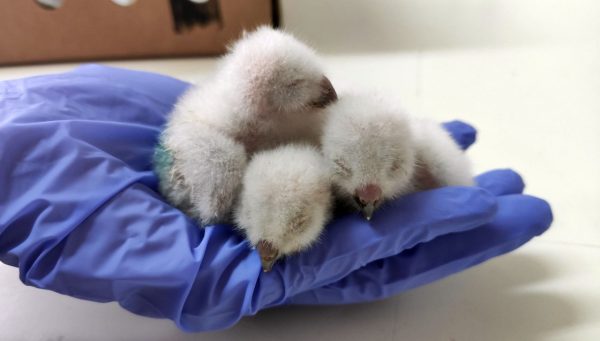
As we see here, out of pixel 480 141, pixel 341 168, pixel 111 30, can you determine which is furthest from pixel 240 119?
pixel 111 30

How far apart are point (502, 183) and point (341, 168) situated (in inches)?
18.9

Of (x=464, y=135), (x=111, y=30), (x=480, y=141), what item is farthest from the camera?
(x=111, y=30)

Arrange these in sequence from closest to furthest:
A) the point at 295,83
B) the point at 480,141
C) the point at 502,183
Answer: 1. the point at 295,83
2. the point at 502,183
3. the point at 480,141

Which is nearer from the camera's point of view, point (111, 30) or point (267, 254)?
point (267, 254)

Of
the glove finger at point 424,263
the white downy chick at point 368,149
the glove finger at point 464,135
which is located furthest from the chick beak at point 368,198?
the glove finger at point 464,135

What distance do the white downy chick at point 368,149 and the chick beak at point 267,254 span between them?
5.5 inches

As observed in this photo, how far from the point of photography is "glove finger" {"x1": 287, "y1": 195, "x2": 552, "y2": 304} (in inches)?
32.6

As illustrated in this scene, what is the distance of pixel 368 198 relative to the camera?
0.77 meters

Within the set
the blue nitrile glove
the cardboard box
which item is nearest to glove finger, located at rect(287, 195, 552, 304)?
the blue nitrile glove

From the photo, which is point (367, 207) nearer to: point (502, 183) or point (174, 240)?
point (174, 240)

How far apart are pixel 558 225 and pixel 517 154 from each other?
0.31m

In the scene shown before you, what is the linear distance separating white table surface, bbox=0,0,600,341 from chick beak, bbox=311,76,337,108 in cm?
23

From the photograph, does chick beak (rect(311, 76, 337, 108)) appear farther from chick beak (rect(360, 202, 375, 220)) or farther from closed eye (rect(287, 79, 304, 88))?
chick beak (rect(360, 202, 375, 220))

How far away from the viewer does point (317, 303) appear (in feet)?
2.87
